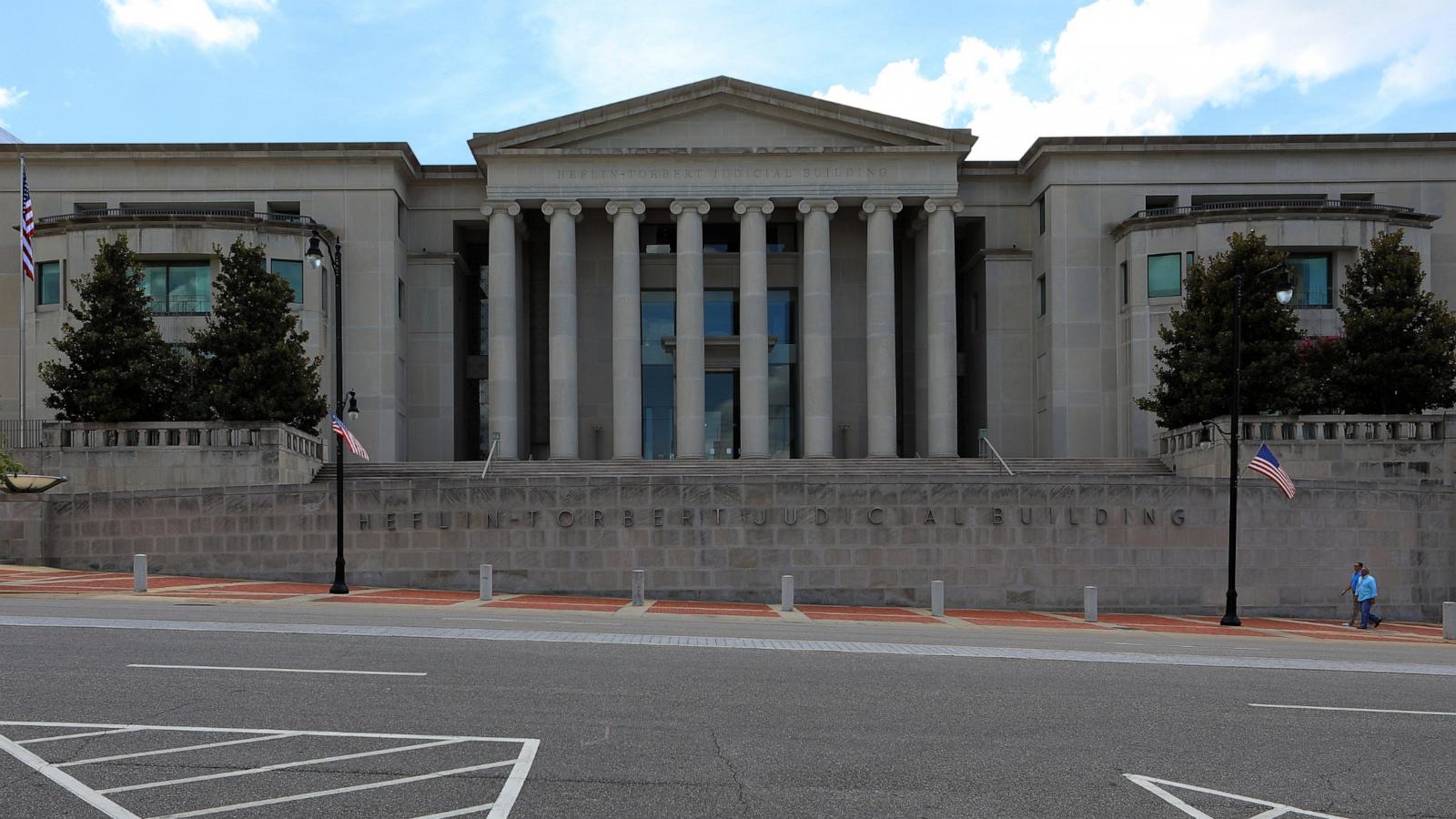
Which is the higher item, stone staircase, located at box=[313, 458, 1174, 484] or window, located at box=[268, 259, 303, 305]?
window, located at box=[268, 259, 303, 305]

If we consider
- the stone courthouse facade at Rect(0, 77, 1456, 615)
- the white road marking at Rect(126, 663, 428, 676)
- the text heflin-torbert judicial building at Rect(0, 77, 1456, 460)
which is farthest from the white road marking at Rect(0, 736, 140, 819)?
the text heflin-torbert judicial building at Rect(0, 77, 1456, 460)

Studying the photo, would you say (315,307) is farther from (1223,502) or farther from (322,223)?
(1223,502)

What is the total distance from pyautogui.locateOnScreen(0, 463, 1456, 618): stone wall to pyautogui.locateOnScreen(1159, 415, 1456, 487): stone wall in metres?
6.94

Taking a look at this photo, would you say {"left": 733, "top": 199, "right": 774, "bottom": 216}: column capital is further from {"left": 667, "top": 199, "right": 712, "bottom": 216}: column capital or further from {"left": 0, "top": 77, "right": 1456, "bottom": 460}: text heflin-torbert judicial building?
{"left": 667, "top": 199, "right": 712, "bottom": 216}: column capital

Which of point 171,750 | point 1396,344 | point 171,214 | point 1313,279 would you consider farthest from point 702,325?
point 171,750

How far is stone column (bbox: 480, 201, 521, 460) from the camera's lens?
5259 centimetres

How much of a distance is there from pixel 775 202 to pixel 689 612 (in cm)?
2942

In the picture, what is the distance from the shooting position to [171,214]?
49438mm

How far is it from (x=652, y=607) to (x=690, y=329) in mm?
24289

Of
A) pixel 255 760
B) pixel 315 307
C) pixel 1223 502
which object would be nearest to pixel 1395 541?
pixel 1223 502

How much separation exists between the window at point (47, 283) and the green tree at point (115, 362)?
9.64 meters

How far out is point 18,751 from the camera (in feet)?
31.1

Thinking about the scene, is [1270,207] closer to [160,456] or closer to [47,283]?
[160,456]

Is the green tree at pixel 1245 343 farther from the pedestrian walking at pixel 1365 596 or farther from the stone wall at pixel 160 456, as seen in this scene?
the stone wall at pixel 160 456
